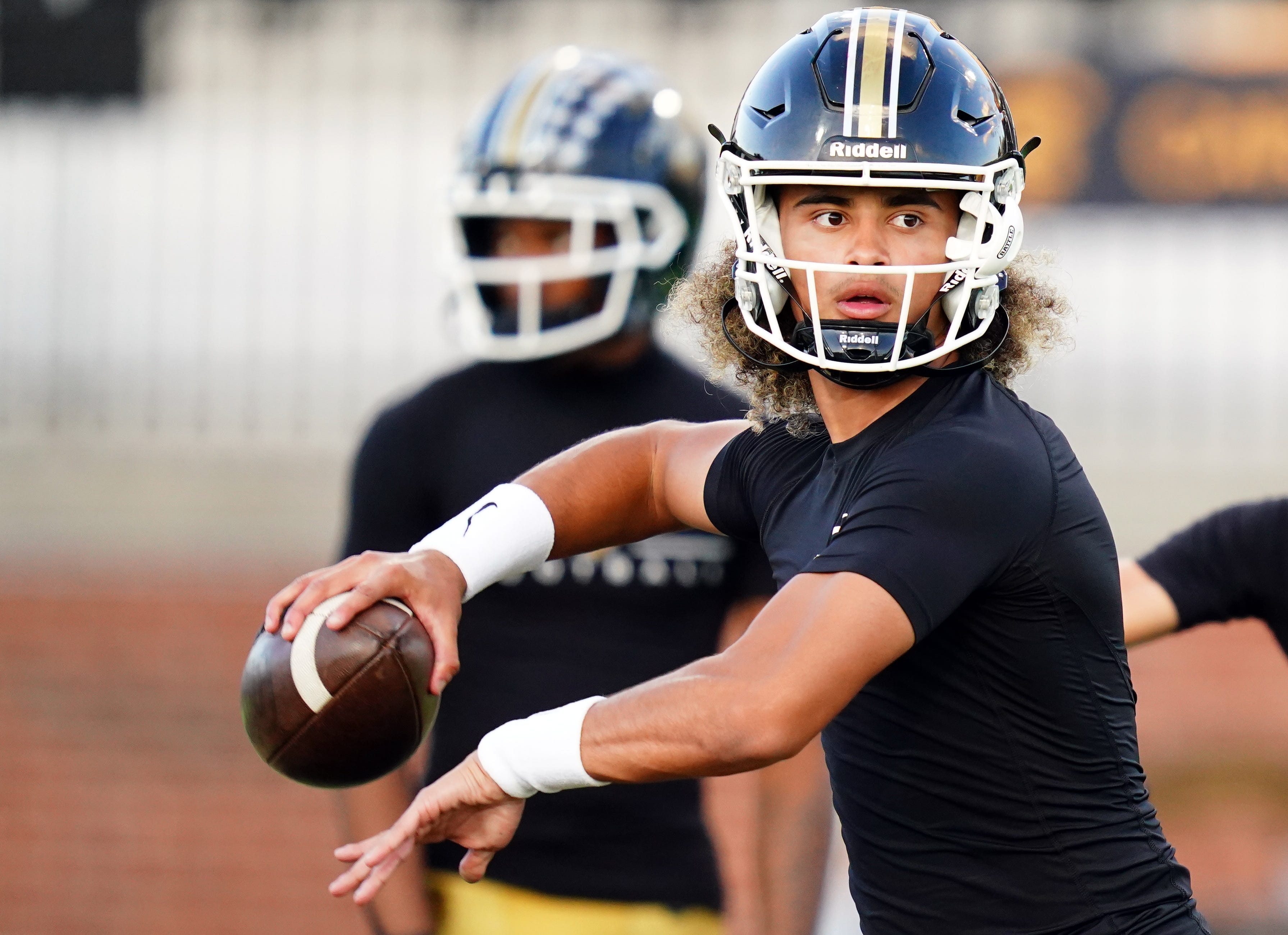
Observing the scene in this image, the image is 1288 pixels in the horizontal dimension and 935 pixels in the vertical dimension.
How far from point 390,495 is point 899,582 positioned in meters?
1.54

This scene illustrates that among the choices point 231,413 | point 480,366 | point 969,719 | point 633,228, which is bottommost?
point 231,413

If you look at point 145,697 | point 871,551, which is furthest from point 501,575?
point 145,697

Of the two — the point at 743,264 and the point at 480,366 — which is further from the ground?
the point at 743,264

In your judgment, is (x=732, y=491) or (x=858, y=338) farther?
(x=732, y=491)

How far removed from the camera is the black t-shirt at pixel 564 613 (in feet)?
10.6

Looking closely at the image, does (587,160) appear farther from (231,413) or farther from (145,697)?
(231,413)

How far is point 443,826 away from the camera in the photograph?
7.52 ft

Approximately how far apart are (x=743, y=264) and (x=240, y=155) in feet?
31.8

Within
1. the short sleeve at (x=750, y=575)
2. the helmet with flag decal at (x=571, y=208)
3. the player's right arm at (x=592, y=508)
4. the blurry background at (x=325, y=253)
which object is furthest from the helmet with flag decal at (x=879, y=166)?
the blurry background at (x=325, y=253)

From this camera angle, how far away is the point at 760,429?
107 inches

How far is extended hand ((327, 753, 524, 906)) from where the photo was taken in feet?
7.30

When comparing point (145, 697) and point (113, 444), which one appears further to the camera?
point (113, 444)

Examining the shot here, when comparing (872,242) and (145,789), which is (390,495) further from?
(145,789)

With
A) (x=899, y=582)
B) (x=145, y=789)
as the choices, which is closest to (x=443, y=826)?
(x=899, y=582)
